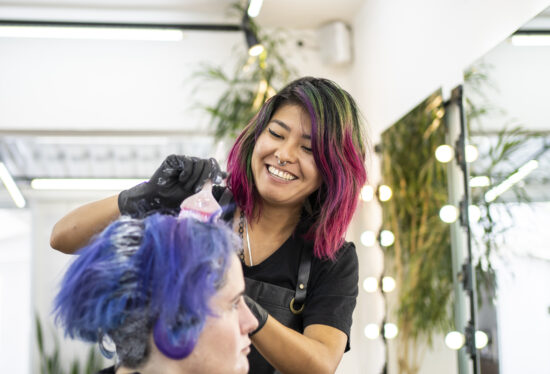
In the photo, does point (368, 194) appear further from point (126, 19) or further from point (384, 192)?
point (126, 19)

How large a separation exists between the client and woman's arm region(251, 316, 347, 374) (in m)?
0.25

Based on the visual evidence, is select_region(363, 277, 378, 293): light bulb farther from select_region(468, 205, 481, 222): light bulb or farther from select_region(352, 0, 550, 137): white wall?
select_region(468, 205, 481, 222): light bulb

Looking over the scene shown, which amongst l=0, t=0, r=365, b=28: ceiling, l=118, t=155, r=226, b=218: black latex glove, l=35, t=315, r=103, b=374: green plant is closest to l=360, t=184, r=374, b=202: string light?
l=0, t=0, r=365, b=28: ceiling

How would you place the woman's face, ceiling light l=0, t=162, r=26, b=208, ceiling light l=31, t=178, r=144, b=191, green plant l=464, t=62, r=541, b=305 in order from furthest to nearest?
ceiling light l=31, t=178, r=144, b=191 → ceiling light l=0, t=162, r=26, b=208 → green plant l=464, t=62, r=541, b=305 → the woman's face

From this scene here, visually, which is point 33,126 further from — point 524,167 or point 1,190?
point 524,167

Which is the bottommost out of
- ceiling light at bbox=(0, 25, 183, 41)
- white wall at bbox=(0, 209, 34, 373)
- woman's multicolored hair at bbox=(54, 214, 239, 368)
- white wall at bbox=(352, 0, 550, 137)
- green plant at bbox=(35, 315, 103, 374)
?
green plant at bbox=(35, 315, 103, 374)

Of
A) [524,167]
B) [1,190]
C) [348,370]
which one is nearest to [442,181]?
[524,167]

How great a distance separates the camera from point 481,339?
2422 mm

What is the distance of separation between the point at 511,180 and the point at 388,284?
1438 mm

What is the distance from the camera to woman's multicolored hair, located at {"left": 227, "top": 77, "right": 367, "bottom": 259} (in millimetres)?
1506

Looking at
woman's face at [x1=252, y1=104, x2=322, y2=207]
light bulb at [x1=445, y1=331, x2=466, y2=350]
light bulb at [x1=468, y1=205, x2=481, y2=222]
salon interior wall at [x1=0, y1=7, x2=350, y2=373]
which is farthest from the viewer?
salon interior wall at [x1=0, y1=7, x2=350, y2=373]

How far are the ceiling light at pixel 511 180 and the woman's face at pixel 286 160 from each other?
0.84 metres

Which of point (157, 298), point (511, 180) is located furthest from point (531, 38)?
point (157, 298)

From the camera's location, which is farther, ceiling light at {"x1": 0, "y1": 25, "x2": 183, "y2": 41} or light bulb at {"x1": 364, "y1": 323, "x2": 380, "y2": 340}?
ceiling light at {"x1": 0, "y1": 25, "x2": 183, "y2": 41}
